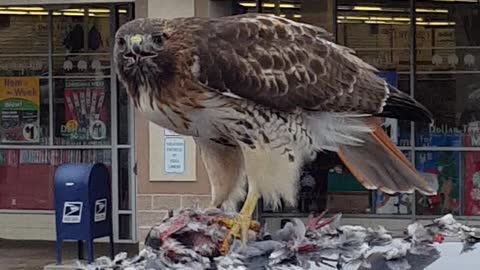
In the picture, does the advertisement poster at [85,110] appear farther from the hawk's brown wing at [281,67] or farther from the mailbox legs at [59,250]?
the hawk's brown wing at [281,67]

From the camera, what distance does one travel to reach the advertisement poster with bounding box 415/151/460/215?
13478 mm

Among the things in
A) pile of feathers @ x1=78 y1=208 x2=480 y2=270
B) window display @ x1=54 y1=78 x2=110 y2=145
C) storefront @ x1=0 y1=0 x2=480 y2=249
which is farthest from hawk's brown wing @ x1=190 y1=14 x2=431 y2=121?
window display @ x1=54 y1=78 x2=110 y2=145

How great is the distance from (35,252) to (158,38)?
11049 millimetres

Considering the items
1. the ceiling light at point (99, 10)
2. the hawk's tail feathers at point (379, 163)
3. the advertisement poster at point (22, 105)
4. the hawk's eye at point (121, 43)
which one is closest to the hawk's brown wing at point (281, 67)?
the hawk's tail feathers at point (379, 163)

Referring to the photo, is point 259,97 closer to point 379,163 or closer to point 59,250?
point 379,163

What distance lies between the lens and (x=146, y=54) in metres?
3.95

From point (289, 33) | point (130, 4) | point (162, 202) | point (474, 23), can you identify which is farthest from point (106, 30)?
point (289, 33)

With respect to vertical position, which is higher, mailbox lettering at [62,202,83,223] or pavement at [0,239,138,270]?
mailbox lettering at [62,202,83,223]

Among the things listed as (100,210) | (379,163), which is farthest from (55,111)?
(379,163)

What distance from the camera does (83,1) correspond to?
13148 mm

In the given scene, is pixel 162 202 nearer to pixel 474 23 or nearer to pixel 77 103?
pixel 77 103

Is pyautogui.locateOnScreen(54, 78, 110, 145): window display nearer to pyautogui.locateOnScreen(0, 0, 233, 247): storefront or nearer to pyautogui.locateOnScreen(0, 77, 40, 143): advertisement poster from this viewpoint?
pyautogui.locateOnScreen(0, 0, 233, 247): storefront

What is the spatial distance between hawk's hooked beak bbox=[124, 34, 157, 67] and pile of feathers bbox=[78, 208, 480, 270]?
60 cm

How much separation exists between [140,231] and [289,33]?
28.4 ft
